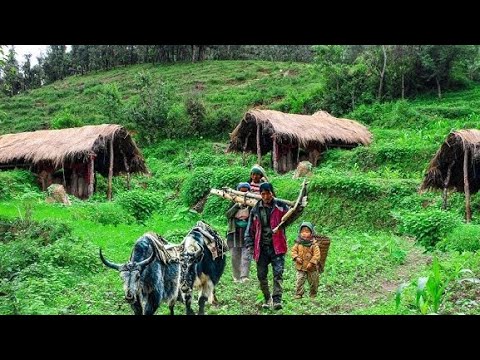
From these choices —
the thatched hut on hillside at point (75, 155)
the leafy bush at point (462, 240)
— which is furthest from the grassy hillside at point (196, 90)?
the leafy bush at point (462, 240)

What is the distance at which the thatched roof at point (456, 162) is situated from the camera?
12578 millimetres

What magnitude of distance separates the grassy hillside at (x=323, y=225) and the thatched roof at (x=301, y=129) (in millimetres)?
963

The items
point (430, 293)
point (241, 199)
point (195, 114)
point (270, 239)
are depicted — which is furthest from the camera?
point (195, 114)

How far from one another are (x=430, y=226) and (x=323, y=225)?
348 cm

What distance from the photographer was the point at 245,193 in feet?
26.4

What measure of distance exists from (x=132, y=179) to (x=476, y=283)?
57.4 feet

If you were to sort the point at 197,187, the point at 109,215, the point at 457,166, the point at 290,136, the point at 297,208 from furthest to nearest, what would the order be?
the point at 290,136, the point at 197,187, the point at 109,215, the point at 457,166, the point at 297,208

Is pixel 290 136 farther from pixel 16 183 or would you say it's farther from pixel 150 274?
pixel 150 274

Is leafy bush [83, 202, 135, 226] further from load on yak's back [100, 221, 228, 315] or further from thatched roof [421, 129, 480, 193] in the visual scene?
thatched roof [421, 129, 480, 193]

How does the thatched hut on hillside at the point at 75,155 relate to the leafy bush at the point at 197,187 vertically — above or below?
above

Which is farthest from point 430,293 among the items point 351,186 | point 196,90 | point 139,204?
point 196,90

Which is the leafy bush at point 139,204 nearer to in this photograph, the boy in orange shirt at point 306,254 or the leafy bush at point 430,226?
the leafy bush at point 430,226

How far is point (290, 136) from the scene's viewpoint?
20000 mm

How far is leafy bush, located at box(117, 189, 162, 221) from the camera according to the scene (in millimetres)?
16031
